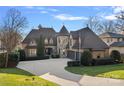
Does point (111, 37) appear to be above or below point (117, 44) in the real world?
above

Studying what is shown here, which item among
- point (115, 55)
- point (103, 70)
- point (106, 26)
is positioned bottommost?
point (103, 70)

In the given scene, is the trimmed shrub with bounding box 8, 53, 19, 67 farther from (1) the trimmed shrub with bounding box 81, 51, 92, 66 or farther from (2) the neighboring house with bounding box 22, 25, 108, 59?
(1) the trimmed shrub with bounding box 81, 51, 92, 66

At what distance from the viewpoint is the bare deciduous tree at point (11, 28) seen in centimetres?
793

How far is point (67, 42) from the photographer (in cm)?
812

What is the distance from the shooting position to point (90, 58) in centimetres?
805

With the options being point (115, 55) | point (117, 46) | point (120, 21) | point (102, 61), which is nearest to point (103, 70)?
point (102, 61)

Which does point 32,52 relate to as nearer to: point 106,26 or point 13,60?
point 13,60

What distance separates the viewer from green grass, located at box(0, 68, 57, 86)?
7832 mm

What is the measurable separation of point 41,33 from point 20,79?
93 cm

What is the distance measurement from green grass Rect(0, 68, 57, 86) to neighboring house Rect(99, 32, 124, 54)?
1.22 metres

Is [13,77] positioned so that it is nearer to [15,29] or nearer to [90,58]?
[15,29]

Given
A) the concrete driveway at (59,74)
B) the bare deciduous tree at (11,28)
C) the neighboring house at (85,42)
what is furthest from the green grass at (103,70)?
the bare deciduous tree at (11,28)
